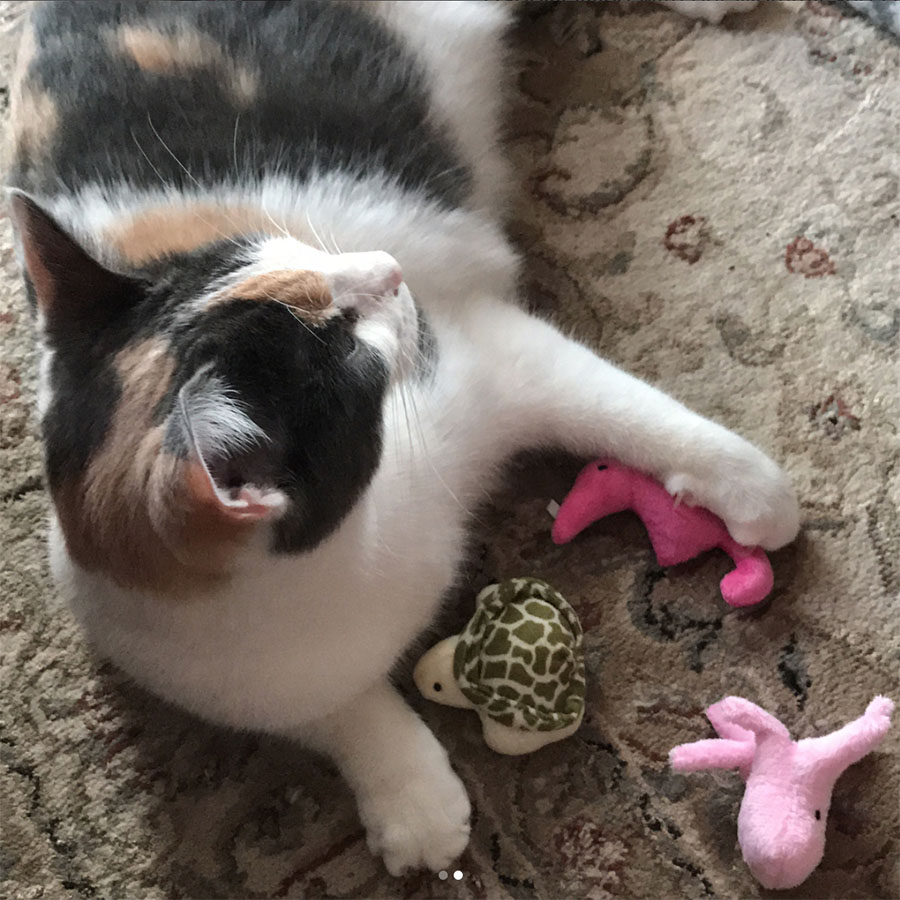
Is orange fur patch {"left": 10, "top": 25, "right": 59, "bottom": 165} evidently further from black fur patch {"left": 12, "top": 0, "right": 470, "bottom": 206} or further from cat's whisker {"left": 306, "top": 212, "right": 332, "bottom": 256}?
cat's whisker {"left": 306, "top": 212, "right": 332, "bottom": 256}

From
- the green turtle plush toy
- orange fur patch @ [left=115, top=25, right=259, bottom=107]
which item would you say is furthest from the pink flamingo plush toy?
orange fur patch @ [left=115, top=25, right=259, bottom=107]

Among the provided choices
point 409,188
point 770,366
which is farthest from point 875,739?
point 409,188

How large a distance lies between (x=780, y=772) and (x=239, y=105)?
1.03 metres

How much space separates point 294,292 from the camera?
32.3 inches

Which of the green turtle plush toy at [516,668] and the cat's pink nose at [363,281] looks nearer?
the cat's pink nose at [363,281]

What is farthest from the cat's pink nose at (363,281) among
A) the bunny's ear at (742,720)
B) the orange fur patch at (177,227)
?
the bunny's ear at (742,720)

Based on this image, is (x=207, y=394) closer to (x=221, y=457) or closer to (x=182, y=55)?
(x=221, y=457)

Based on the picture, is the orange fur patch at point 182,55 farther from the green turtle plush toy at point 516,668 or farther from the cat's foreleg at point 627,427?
the green turtle plush toy at point 516,668

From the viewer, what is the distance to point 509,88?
1552 millimetres

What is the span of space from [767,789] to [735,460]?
0.38 meters

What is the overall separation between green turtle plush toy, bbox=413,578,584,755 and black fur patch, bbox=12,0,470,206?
0.58 meters

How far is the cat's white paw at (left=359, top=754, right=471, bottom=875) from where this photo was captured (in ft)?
3.50

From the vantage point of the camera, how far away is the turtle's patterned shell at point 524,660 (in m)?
1.04

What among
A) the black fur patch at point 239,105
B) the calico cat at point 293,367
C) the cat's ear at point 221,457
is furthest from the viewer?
the black fur patch at point 239,105
